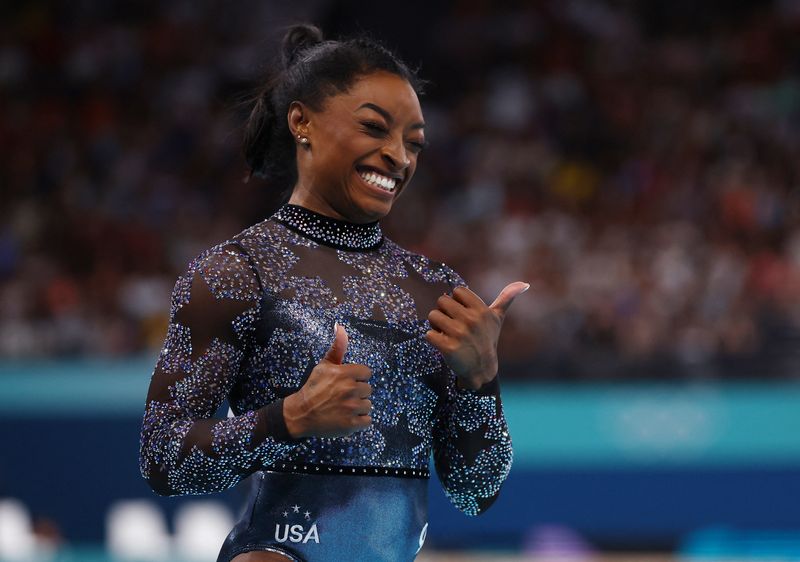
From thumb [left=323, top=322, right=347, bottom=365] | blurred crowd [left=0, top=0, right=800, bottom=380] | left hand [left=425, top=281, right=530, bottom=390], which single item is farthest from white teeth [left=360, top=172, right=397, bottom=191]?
blurred crowd [left=0, top=0, right=800, bottom=380]

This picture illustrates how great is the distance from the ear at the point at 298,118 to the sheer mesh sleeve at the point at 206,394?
30 centimetres

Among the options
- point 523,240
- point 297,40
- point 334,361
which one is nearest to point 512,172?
point 523,240

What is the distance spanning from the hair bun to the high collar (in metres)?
0.31

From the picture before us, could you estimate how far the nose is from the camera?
218 centimetres

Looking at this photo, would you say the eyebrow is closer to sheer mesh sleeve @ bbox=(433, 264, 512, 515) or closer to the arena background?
sheer mesh sleeve @ bbox=(433, 264, 512, 515)

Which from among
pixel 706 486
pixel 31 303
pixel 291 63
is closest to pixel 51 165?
pixel 31 303

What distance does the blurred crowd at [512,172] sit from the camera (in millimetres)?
7074

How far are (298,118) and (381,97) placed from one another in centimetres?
17

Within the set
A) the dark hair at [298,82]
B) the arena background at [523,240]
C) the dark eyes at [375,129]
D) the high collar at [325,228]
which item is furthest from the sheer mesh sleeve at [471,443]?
the arena background at [523,240]

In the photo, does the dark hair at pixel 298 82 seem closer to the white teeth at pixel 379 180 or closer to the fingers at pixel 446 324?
the white teeth at pixel 379 180

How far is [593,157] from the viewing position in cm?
861

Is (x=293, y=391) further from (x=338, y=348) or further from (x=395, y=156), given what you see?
(x=395, y=156)

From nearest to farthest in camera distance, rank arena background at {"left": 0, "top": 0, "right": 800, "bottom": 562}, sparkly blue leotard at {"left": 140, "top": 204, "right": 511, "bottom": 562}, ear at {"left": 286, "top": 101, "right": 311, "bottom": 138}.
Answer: sparkly blue leotard at {"left": 140, "top": 204, "right": 511, "bottom": 562}
ear at {"left": 286, "top": 101, "right": 311, "bottom": 138}
arena background at {"left": 0, "top": 0, "right": 800, "bottom": 562}

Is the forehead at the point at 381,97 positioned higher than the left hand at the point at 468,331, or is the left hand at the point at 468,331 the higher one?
the forehead at the point at 381,97
